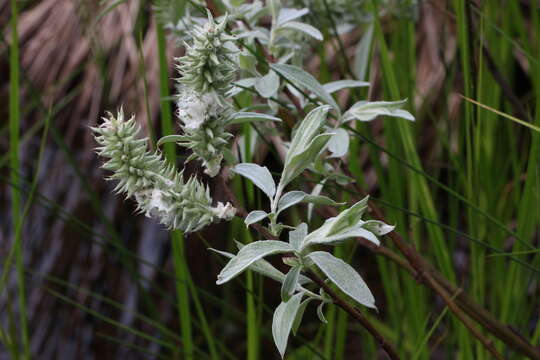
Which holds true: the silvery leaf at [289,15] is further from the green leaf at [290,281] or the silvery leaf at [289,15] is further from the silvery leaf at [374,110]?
the green leaf at [290,281]

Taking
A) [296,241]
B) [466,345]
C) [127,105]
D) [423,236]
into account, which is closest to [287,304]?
[296,241]

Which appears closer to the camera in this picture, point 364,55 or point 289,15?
point 289,15

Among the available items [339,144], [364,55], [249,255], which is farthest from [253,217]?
[364,55]

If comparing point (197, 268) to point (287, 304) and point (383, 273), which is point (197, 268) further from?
point (287, 304)

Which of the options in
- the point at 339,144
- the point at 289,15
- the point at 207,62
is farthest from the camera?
the point at 289,15

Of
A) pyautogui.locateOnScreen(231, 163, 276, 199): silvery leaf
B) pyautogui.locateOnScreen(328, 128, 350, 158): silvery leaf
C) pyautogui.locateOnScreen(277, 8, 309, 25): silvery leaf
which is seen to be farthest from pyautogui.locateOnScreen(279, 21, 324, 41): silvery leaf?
pyautogui.locateOnScreen(231, 163, 276, 199): silvery leaf

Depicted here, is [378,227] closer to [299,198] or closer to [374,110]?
[299,198]
